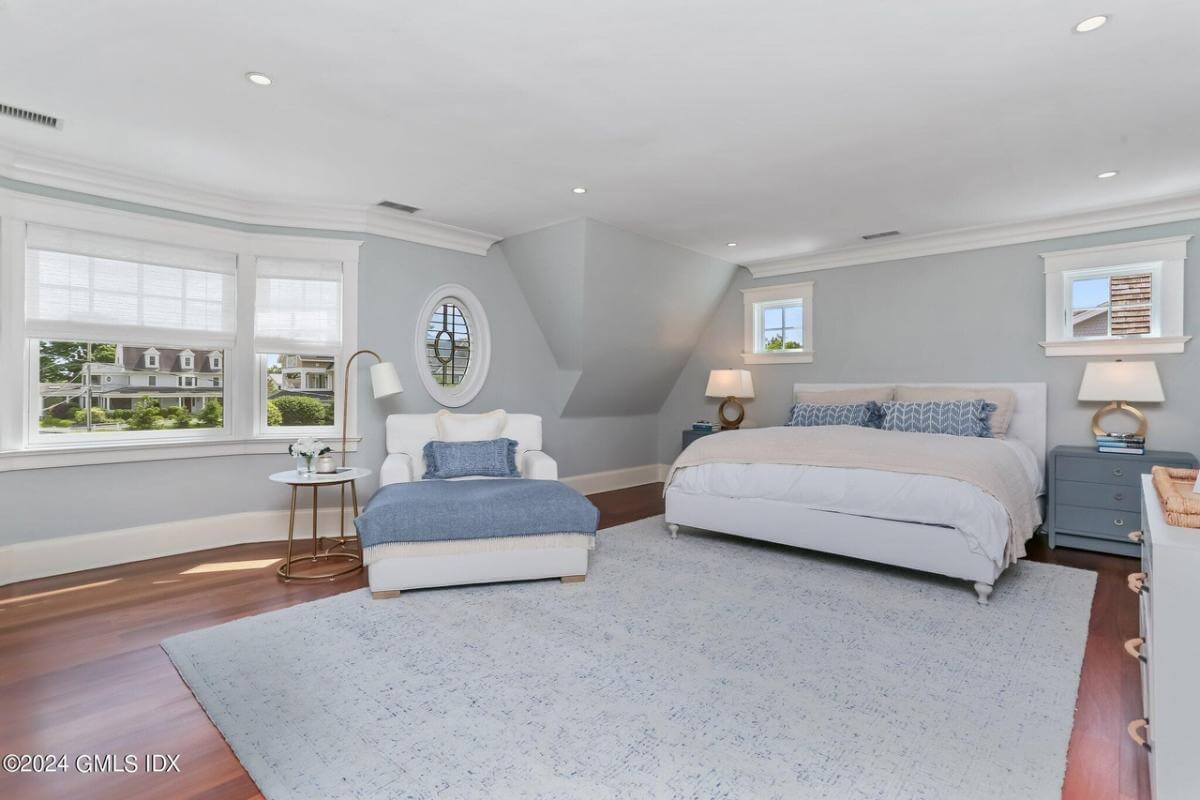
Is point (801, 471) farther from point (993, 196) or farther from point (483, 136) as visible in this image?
point (483, 136)

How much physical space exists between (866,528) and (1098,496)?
184 centimetres

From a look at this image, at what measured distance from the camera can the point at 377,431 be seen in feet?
15.0

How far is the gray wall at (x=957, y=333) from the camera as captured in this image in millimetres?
4062

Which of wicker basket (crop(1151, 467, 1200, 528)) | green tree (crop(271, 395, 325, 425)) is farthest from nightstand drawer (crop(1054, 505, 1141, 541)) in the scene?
green tree (crop(271, 395, 325, 425))

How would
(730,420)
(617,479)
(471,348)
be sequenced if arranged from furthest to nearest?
1. (617,479)
2. (730,420)
3. (471,348)

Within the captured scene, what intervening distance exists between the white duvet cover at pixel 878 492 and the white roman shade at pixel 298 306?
109 inches

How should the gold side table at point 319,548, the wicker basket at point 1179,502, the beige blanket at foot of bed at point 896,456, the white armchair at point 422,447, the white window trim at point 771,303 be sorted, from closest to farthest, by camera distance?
1. the wicker basket at point 1179,502
2. the beige blanket at foot of bed at point 896,456
3. the gold side table at point 319,548
4. the white armchair at point 422,447
5. the white window trim at point 771,303

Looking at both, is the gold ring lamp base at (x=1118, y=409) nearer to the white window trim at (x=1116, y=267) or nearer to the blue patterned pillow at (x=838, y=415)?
the white window trim at (x=1116, y=267)

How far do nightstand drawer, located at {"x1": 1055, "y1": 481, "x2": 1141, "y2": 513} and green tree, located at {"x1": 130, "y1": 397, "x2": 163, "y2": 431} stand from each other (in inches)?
235

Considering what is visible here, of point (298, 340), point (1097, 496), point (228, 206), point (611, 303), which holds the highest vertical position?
point (228, 206)

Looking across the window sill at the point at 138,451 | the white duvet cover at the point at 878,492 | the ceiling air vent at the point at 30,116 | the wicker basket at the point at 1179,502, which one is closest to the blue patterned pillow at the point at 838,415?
the white duvet cover at the point at 878,492

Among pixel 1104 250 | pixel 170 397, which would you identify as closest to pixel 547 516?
pixel 170 397

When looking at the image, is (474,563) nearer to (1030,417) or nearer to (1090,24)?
(1090,24)

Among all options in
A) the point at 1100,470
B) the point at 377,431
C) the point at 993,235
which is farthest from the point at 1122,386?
the point at 377,431
